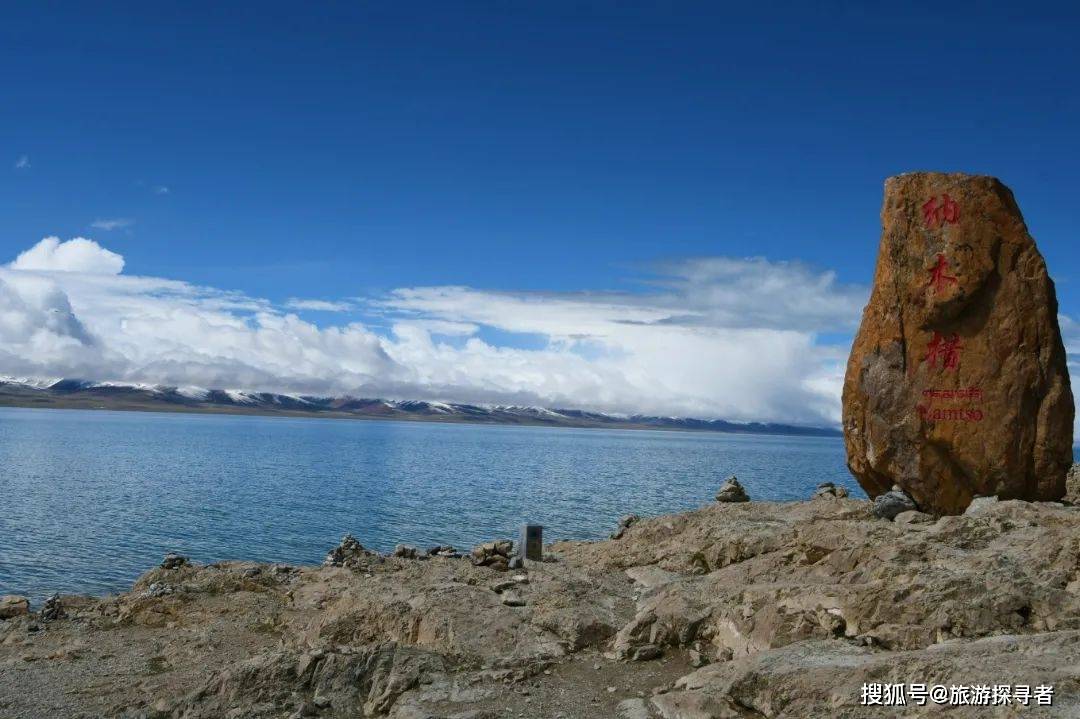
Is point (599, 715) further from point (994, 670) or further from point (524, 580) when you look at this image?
point (524, 580)

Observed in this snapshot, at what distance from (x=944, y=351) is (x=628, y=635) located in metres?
12.7

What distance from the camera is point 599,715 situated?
1141 centimetres

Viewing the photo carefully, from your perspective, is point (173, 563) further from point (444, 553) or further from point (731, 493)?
point (731, 493)

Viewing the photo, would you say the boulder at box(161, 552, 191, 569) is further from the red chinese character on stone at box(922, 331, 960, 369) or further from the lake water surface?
the red chinese character on stone at box(922, 331, 960, 369)

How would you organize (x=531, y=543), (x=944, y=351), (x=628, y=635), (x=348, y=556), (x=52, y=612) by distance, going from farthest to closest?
(x=348, y=556)
(x=531, y=543)
(x=944, y=351)
(x=52, y=612)
(x=628, y=635)

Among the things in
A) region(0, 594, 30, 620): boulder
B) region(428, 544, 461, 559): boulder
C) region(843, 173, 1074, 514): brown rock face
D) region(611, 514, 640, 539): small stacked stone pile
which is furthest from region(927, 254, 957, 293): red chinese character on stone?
region(0, 594, 30, 620): boulder

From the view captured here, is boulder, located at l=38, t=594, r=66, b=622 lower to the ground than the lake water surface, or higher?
higher

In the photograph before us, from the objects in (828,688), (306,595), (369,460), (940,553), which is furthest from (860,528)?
(369,460)

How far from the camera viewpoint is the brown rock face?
20719 millimetres

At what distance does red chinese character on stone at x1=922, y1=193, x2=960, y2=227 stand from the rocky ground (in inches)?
284

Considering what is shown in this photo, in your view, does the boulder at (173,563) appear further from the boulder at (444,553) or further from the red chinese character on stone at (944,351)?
the red chinese character on stone at (944,351)

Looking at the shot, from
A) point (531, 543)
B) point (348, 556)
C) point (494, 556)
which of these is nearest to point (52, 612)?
point (348, 556)

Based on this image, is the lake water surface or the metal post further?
the lake water surface

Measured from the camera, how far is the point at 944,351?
2150 centimetres
